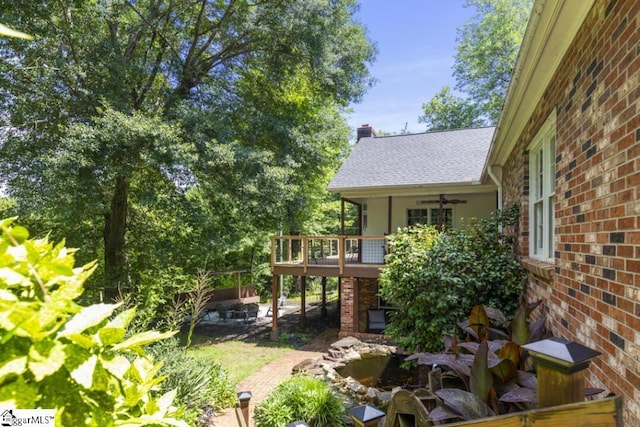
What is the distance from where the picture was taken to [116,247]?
12.0m

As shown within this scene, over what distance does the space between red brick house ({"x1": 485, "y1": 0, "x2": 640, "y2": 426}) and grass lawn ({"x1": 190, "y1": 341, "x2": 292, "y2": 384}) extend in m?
6.60

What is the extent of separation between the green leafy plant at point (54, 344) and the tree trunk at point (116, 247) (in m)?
11.9

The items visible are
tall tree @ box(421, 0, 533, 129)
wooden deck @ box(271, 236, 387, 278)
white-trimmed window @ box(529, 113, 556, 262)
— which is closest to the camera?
white-trimmed window @ box(529, 113, 556, 262)

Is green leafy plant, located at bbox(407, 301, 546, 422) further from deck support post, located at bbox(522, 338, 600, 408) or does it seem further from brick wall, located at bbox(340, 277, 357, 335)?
brick wall, located at bbox(340, 277, 357, 335)

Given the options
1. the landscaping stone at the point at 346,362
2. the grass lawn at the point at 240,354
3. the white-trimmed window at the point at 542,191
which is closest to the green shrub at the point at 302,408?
the landscaping stone at the point at 346,362

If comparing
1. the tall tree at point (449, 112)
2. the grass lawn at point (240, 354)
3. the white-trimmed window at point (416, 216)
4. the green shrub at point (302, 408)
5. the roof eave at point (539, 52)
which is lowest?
the grass lawn at point (240, 354)

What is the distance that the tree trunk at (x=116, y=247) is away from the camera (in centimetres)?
1158

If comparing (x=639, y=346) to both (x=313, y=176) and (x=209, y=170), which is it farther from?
(x=313, y=176)

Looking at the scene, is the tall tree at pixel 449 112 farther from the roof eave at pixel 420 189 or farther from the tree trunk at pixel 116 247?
the tree trunk at pixel 116 247

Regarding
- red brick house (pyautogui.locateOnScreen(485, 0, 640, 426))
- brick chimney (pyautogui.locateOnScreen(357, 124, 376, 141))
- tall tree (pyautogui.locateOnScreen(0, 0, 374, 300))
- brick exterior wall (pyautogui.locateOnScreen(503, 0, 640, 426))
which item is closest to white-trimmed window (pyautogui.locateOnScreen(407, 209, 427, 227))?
tall tree (pyautogui.locateOnScreen(0, 0, 374, 300))

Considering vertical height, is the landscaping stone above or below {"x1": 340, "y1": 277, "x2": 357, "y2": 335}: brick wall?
below

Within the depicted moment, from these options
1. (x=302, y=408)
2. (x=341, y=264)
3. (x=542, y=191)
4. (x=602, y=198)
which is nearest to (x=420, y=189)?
(x=341, y=264)

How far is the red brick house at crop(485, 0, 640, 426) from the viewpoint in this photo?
6.08 ft

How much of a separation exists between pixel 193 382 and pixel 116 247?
27.2ft
